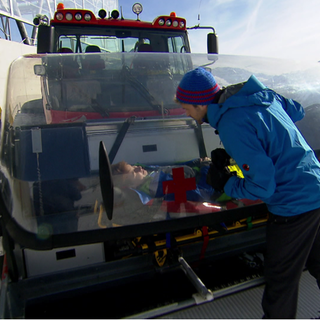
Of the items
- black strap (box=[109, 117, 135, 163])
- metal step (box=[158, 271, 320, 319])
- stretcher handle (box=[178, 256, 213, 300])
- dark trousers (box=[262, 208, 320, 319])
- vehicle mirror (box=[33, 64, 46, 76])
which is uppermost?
vehicle mirror (box=[33, 64, 46, 76])

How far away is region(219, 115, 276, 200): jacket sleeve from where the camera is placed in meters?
1.29

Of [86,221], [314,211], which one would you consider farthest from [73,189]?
[314,211]

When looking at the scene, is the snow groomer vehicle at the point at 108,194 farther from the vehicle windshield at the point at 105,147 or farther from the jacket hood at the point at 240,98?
the jacket hood at the point at 240,98

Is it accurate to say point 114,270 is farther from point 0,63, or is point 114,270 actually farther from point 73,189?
point 0,63

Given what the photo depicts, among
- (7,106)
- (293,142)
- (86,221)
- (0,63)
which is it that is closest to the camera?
(293,142)

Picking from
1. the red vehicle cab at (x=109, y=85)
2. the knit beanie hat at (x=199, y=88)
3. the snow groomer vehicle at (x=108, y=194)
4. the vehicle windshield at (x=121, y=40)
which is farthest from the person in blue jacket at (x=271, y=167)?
the vehicle windshield at (x=121, y=40)

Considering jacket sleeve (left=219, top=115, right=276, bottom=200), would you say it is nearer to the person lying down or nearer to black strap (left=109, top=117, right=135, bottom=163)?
the person lying down

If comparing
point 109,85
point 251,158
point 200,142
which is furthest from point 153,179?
point 109,85

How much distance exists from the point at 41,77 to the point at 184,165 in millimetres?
1203

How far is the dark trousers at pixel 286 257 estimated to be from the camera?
1503 mm

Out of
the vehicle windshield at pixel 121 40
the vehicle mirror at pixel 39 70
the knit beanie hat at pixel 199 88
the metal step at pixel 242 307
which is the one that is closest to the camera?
the knit beanie hat at pixel 199 88

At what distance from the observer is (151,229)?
1.59 meters

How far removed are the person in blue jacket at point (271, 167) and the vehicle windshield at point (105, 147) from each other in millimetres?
323

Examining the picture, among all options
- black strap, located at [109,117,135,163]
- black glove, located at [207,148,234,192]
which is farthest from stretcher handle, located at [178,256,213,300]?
black strap, located at [109,117,135,163]
